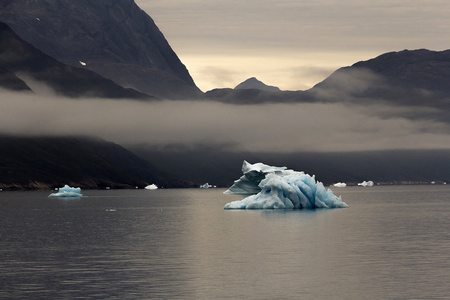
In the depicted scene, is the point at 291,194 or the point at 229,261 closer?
the point at 229,261

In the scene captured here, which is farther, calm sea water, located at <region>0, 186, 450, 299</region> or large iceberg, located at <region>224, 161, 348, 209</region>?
large iceberg, located at <region>224, 161, 348, 209</region>

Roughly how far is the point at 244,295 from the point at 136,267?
50.4 ft

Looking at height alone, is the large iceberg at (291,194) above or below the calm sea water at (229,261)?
above

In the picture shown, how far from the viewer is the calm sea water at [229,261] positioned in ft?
168

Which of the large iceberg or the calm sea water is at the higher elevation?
the large iceberg

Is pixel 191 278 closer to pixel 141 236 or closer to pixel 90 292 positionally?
pixel 90 292

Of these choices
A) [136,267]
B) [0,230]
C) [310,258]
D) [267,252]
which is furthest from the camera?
[0,230]

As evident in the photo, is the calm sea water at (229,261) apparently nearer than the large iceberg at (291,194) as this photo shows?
Yes

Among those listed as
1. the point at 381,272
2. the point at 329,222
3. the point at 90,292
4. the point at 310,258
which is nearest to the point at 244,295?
the point at 90,292

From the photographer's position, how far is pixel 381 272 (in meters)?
58.9

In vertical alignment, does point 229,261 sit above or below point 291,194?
below

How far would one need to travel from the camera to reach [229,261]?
6588cm

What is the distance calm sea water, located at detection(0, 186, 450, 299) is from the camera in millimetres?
51281

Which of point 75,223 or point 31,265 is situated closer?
point 31,265
